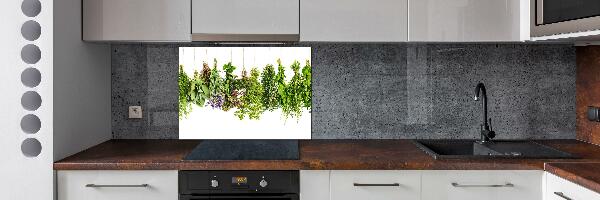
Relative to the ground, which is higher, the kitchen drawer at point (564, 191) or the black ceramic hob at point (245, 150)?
the black ceramic hob at point (245, 150)

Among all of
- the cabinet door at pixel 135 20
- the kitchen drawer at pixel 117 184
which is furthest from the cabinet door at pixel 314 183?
the cabinet door at pixel 135 20

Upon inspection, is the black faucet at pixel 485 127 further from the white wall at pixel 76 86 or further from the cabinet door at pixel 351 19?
the white wall at pixel 76 86

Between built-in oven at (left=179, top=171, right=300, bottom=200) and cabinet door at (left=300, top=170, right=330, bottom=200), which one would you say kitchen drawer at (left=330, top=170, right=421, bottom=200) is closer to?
cabinet door at (left=300, top=170, right=330, bottom=200)

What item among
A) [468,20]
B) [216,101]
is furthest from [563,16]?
[216,101]

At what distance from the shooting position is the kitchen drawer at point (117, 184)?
2354mm

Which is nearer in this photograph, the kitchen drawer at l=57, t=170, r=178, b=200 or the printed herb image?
the kitchen drawer at l=57, t=170, r=178, b=200

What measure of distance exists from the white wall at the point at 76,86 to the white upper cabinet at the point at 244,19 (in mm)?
521

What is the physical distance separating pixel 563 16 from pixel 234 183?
1.48 meters

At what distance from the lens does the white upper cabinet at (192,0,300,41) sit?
8.68 feet

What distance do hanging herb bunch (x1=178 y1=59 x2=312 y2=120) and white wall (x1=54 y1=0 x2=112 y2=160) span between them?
1.30 feet
